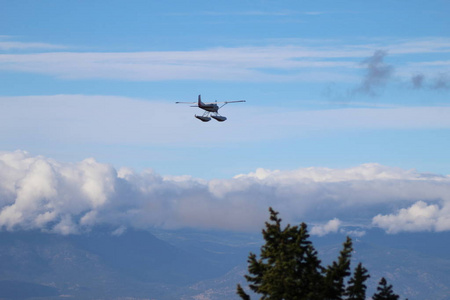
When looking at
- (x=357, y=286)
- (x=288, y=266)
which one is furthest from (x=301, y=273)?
(x=357, y=286)

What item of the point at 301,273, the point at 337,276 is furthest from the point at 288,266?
the point at 337,276

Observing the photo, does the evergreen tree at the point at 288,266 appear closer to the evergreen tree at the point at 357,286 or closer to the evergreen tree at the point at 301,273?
the evergreen tree at the point at 301,273

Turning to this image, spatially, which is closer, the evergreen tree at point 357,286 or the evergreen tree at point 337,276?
the evergreen tree at point 337,276

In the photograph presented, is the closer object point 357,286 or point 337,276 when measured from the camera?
point 357,286

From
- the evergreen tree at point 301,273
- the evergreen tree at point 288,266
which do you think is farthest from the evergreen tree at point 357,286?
the evergreen tree at point 288,266

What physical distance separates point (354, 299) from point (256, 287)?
10.1 metres

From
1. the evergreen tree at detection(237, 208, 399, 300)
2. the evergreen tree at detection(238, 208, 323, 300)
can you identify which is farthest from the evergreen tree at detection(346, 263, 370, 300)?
the evergreen tree at detection(238, 208, 323, 300)

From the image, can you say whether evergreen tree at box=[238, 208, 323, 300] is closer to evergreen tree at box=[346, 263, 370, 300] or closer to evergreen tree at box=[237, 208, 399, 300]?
evergreen tree at box=[237, 208, 399, 300]

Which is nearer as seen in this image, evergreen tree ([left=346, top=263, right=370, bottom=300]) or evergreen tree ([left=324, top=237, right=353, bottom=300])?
evergreen tree ([left=324, top=237, right=353, bottom=300])

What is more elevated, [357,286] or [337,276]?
[337,276]

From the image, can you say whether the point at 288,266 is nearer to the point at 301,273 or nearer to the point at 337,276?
the point at 301,273

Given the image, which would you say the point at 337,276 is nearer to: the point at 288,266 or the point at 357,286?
the point at 357,286

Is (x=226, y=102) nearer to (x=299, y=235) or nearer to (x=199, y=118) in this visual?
(x=199, y=118)

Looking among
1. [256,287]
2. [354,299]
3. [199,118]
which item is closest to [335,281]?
[354,299]
